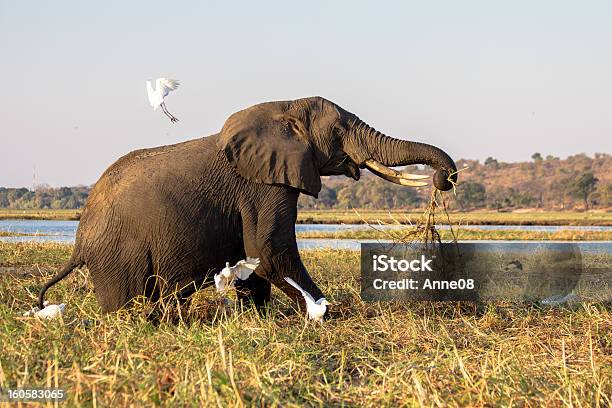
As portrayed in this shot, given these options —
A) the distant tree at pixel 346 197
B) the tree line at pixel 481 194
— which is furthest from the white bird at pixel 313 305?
the distant tree at pixel 346 197

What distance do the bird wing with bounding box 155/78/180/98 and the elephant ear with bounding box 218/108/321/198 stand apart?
4.43 ft

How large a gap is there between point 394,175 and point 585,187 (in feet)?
277

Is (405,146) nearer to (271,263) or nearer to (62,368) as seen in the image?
(271,263)

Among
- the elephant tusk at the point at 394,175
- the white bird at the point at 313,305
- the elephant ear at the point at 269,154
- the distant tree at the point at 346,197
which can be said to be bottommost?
the distant tree at the point at 346,197

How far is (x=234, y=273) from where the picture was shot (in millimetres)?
8328

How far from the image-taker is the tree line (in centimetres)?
8931

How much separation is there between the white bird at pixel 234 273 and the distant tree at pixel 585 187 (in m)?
83.9

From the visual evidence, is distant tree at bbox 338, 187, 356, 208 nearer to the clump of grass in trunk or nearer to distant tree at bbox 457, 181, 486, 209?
distant tree at bbox 457, 181, 486, 209

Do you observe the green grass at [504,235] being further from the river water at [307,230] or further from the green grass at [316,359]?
the green grass at [316,359]

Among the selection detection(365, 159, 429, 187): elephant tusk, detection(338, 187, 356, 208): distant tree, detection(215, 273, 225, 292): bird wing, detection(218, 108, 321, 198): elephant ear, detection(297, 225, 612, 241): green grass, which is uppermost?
detection(218, 108, 321, 198): elephant ear

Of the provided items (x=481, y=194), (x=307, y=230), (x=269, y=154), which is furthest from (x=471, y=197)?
(x=269, y=154)

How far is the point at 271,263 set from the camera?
28.0ft

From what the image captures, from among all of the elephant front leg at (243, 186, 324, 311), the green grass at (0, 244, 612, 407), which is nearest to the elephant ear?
the elephant front leg at (243, 186, 324, 311)

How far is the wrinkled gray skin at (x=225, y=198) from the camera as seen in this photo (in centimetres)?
841
